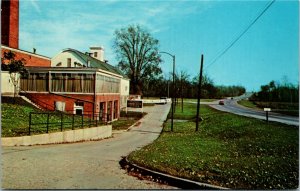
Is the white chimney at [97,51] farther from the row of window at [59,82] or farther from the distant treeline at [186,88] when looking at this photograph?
the row of window at [59,82]

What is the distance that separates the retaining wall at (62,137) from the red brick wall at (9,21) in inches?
505

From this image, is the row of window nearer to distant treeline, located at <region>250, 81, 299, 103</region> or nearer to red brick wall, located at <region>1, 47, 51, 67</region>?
red brick wall, located at <region>1, 47, 51, 67</region>

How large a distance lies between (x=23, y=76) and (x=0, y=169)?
23239 millimetres

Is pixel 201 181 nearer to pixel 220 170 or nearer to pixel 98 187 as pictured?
pixel 220 170

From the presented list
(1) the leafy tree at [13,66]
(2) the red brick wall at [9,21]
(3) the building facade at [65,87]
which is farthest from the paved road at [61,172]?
(2) the red brick wall at [9,21]

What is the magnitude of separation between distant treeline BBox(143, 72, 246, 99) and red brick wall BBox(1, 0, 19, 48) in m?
37.1

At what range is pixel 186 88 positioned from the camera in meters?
90.4

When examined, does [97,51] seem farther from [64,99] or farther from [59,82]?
[64,99]

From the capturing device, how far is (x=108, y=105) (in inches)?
1467

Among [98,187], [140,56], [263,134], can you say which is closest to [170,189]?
[98,187]

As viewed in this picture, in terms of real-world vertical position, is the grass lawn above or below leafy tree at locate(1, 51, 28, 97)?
below

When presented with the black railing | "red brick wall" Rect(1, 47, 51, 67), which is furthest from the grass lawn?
"red brick wall" Rect(1, 47, 51, 67)

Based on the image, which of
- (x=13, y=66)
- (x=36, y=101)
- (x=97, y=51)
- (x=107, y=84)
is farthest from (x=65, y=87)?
(x=97, y=51)

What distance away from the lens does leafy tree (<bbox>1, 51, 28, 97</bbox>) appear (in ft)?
89.6
